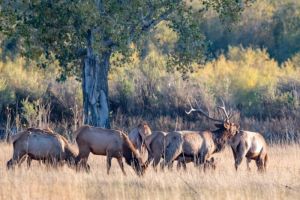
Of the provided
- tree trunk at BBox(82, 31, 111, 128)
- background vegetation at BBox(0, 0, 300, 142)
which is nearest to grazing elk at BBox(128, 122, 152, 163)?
tree trunk at BBox(82, 31, 111, 128)

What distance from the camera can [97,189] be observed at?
624 inches

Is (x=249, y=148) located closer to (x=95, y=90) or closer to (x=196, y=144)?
(x=196, y=144)

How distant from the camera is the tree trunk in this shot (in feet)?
86.9

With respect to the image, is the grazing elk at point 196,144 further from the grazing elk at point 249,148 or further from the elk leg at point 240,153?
the elk leg at point 240,153

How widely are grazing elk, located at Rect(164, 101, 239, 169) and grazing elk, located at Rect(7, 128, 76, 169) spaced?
2089 mm

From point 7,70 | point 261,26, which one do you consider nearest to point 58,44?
point 7,70

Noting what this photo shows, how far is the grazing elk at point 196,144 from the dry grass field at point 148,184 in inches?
32.8

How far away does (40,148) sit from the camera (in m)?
19.1

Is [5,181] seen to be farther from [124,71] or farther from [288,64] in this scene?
[288,64]

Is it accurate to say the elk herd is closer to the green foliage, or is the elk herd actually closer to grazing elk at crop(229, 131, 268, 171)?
grazing elk at crop(229, 131, 268, 171)

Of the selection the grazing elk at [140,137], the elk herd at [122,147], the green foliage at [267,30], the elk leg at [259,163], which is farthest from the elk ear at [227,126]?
the green foliage at [267,30]

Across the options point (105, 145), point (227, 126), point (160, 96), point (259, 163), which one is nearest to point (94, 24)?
point (227, 126)

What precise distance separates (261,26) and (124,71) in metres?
18.0

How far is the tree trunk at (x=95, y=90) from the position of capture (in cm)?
2648
